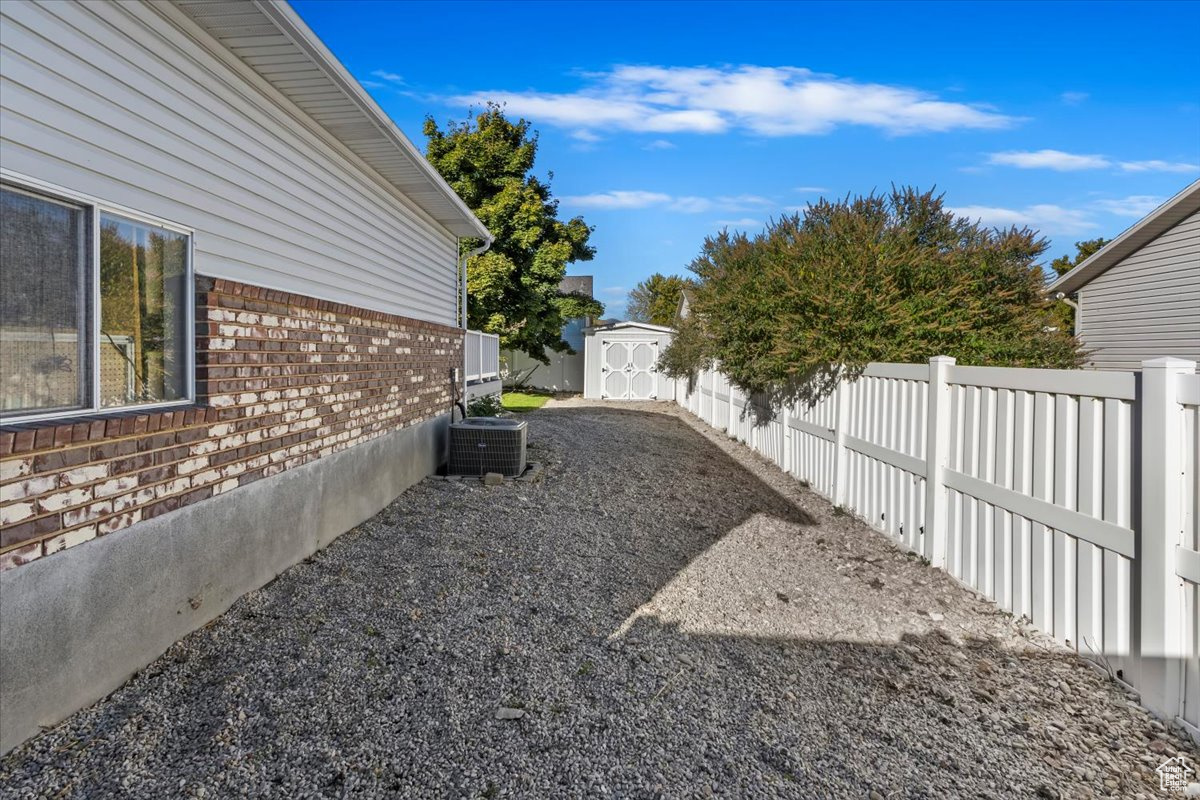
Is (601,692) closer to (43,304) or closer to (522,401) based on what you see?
(43,304)

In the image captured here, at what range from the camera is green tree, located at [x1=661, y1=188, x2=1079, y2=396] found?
700 centimetres

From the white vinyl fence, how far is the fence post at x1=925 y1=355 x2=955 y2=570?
0.01 m

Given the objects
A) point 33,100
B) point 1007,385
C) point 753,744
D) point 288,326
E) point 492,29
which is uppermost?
point 492,29

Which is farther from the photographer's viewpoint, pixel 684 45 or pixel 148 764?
pixel 684 45

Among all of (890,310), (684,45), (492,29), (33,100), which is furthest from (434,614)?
(684,45)

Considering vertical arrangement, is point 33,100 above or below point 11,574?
above

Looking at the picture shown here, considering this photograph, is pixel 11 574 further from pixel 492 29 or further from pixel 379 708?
pixel 492 29

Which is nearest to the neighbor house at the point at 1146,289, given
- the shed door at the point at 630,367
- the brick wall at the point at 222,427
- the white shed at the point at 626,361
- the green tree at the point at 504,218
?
the brick wall at the point at 222,427

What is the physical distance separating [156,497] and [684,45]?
1100 centimetres

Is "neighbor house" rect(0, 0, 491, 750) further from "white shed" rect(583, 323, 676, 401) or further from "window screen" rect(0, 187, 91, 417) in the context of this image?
"white shed" rect(583, 323, 676, 401)

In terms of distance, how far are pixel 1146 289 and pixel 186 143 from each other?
16217 millimetres

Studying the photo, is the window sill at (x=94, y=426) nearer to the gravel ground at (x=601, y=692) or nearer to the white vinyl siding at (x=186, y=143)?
the white vinyl siding at (x=186, y=143)

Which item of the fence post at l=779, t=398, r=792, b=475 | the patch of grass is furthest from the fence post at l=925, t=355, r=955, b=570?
the patch of grass

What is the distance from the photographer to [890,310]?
6.92 meters
